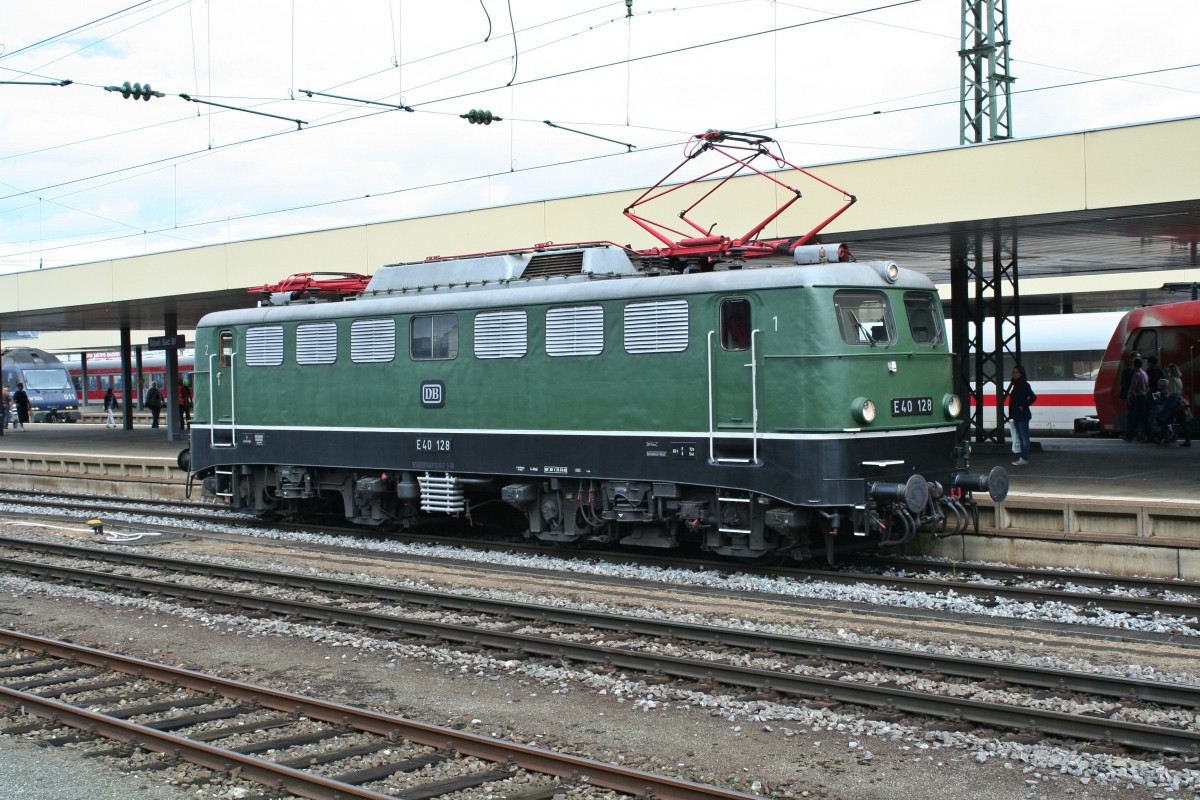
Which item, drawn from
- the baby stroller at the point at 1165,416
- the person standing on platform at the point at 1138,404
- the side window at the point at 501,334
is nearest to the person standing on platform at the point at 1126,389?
the person standing on platform at the point at 1138,404

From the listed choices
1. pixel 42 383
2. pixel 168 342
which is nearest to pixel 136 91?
pixel 168 342

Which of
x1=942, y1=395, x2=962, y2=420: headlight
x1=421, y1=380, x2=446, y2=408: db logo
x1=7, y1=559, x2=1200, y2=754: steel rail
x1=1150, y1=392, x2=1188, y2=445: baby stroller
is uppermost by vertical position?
x1=421, y1=380, x2=446, y2=408: db logo

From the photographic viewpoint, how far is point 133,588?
41.1ft

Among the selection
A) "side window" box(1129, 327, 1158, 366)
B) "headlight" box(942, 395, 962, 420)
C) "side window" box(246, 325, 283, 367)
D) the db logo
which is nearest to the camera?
"headlight" box(942, 395, 962, 420)

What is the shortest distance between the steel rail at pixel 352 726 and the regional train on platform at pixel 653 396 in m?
5.43

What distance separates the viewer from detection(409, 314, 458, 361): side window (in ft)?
47.1

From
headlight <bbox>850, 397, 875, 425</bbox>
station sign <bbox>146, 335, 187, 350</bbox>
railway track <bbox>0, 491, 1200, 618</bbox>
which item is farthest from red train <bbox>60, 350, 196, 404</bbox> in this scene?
headlight <bbox>850, 397, 875, 425</bbox>

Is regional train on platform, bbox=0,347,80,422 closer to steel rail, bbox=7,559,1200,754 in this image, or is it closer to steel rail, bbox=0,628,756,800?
steel rail, bbox=7,559,1200,754

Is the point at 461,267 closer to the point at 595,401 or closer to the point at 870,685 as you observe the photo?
the point at 595,401

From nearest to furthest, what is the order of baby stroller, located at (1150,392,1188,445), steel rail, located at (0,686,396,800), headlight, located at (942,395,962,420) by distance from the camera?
steel rail, located at (0,686,396,800) → headlight, located at (942,395,962,420) → baby stroller, located at (1150,392,1188,445)

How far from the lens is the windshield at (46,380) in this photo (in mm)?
59594

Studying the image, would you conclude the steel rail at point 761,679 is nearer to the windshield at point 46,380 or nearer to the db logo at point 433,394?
the db logo at point 433,394

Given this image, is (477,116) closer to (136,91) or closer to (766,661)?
(136,91)

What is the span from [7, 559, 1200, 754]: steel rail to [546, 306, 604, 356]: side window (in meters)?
4.08
